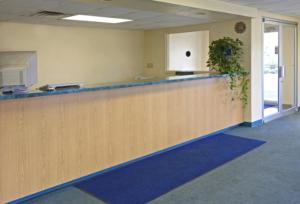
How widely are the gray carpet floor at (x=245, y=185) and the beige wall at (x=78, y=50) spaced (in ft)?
12.3

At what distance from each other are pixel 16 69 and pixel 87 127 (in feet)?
3.33

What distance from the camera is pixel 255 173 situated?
3.63m

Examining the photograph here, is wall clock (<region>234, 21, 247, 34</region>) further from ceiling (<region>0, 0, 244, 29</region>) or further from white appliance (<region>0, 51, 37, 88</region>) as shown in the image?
white appliance (<region>0, 51, 37, 88</region>)

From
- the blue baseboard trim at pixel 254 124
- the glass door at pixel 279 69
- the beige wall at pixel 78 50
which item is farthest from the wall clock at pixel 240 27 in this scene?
the beige wall at pixel 78 50

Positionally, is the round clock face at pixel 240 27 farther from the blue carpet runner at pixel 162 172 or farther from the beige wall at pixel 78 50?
the beige wall at pixel 78 50

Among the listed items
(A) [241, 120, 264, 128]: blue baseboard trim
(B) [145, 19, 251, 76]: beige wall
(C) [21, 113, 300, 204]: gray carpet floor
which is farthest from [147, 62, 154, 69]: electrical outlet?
(C) [21, 113, 300, 204]: gray carpet floor

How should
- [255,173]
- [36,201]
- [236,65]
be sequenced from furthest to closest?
1. [236,65]
2. [255,173]
3. [36,201]

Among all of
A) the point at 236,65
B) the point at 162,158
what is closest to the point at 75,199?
the point at 162,158

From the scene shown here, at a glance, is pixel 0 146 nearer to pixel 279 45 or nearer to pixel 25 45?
pixel 25 45

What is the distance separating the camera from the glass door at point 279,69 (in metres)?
6.72

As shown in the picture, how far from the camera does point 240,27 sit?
19.2ft

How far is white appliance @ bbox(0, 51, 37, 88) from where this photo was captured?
2877 millimetres

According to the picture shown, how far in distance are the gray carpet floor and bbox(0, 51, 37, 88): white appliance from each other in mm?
1181

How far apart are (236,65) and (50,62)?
3.77 meters
